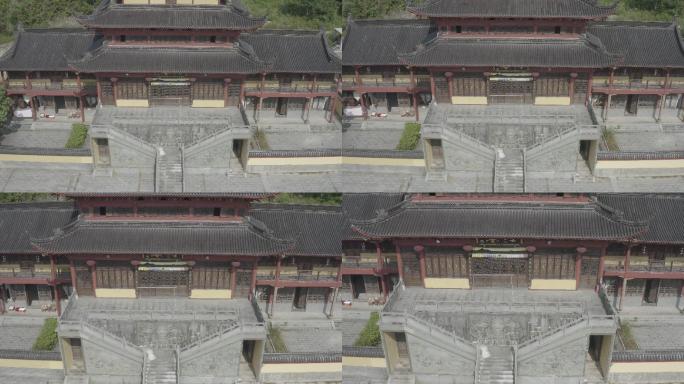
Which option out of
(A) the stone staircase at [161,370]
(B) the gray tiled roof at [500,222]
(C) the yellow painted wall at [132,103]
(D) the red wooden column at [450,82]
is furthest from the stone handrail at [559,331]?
(C) the yellow painted wall at [132,103]

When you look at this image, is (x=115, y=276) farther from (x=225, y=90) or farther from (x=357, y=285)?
(x=225, y=90)

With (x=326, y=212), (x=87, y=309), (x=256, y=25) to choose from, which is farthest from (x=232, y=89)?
(x=87, y=309)

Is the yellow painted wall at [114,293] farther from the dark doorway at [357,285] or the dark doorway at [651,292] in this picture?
the dark doorway at [651,292]

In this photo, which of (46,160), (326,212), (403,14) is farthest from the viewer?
(403,14)

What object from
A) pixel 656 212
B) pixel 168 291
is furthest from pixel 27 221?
pixel 656 212

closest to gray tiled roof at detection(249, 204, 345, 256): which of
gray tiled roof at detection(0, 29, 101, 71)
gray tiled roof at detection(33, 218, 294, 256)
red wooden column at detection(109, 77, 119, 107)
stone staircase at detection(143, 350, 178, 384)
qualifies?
gray tiled roof at detection(33, 218, 294, 256)

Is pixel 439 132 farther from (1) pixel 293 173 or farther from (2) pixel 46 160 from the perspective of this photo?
(2) pixel 46 160

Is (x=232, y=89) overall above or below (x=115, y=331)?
above
